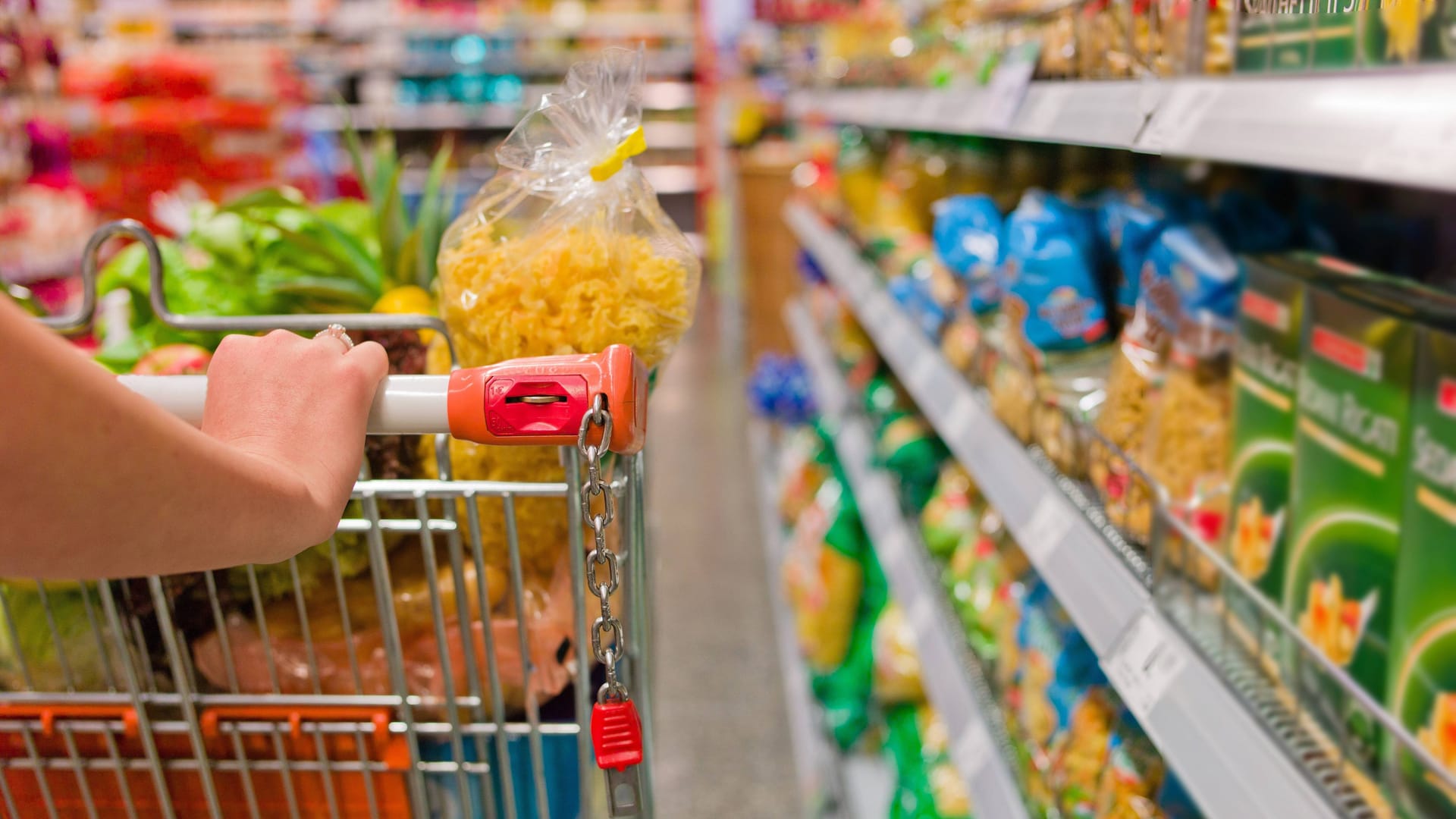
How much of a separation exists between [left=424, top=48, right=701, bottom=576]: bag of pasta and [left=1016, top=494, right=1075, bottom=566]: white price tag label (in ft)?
1.47

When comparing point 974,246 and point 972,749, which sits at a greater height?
point 974,246

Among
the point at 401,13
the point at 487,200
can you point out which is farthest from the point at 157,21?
the point at 487,200

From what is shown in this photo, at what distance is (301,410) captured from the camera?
556mm

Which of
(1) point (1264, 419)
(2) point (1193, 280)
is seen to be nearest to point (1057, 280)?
(2) point (1193, 280)

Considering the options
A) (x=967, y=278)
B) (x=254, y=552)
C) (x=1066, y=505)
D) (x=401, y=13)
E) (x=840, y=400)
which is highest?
(x=401, y=13)

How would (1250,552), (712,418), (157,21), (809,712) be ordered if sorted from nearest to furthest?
(1250,552) → (809,712) → (712,418) → (157,21)

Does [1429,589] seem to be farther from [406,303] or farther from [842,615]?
[842,615]

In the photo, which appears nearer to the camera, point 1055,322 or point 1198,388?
point 1198,388

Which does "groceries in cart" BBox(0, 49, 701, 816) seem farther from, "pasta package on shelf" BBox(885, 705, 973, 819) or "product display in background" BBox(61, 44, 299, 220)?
"product display in background" BBox(61, 44, 299, 220)

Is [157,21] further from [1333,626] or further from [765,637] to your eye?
[1333,626]

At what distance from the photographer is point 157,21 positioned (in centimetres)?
736

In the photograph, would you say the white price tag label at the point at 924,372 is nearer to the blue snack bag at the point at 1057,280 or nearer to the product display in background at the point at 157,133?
the blue snack bag at the point at 1057,280

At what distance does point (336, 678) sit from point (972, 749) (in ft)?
2.49

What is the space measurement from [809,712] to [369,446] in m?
1.62
